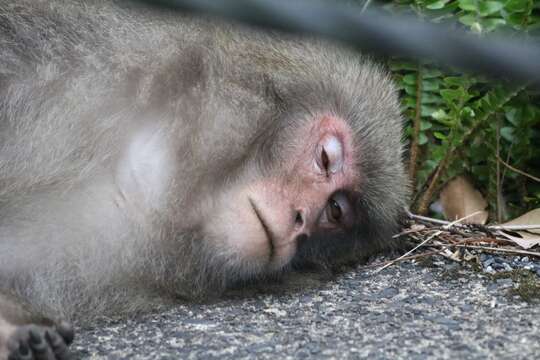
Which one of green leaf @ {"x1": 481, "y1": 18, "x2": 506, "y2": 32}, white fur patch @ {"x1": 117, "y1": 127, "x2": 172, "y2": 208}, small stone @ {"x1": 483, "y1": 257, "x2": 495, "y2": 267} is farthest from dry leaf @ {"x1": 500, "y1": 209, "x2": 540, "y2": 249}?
white fur patch @ {"x1": 117, "y1": 127, "x2": 172, "y2": 208}

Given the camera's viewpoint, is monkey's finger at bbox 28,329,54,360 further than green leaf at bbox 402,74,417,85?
No

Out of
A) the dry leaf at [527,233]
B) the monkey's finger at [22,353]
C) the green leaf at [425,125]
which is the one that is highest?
the green leaf at [425,125]

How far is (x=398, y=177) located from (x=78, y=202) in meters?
1.28

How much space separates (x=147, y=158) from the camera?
282 centimetres

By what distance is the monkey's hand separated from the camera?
209cm

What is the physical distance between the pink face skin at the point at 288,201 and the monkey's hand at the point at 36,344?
0.81m

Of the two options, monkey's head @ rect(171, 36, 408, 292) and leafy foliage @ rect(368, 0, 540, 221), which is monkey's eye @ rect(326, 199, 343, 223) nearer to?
monkey's head @ rect(171, 36, 408, 292)

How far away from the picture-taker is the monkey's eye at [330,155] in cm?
303

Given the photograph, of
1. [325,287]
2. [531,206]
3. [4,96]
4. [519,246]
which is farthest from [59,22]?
[531,206]

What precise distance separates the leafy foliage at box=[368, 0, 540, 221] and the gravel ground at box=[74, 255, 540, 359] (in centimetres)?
85

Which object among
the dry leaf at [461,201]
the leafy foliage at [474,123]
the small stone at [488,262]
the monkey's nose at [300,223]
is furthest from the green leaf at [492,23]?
the monkey's nose at [300,223]

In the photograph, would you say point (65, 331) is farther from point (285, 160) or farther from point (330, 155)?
point (330, 155)

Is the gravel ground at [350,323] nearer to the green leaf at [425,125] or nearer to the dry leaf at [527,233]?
the dry leaf at [527,233]

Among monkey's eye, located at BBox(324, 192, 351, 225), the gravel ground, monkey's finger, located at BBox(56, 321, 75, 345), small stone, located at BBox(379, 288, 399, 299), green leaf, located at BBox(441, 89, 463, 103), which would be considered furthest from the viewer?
green leaf, located at BBox(441, 89, 463, 103)
